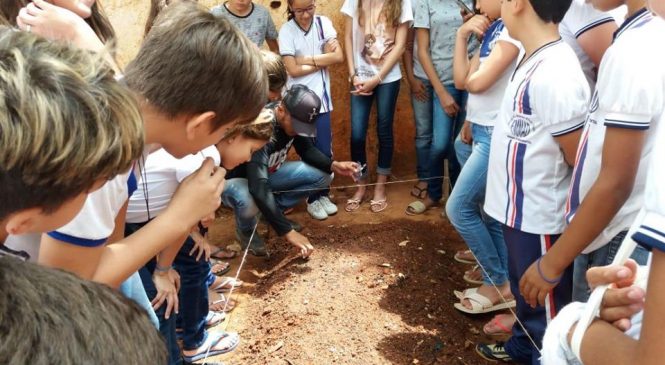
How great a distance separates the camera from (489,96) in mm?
2750

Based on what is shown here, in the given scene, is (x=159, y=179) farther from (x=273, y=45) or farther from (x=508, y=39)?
(x=273, y=45)

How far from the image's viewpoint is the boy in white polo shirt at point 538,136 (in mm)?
1869

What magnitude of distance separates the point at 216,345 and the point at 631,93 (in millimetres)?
2118

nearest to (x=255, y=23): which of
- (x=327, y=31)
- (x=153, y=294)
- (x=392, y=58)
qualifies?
(x=327, y=31)

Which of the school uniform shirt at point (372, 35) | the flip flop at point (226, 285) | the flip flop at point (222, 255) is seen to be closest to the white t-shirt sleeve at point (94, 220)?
the flip flop at point (226, 285)

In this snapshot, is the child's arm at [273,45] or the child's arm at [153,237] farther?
the child's arm at [273,45]

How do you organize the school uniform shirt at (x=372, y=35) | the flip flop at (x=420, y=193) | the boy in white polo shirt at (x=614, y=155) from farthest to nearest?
1. the flip flop at (x=420, y=193)
2. the school uniform shirt at (x=372, y=35)
3. the boy in white polo shirt at (x=614, y=155)

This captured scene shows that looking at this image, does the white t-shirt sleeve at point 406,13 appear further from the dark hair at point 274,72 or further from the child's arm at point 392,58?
the dark hair at point 274,72

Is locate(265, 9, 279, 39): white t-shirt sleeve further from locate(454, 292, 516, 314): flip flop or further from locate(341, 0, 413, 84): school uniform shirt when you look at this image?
locate(454, 292, 516, 314): flip flop

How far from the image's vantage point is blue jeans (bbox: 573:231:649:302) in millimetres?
1565

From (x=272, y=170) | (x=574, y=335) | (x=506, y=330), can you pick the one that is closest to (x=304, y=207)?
(x=272, y=170)

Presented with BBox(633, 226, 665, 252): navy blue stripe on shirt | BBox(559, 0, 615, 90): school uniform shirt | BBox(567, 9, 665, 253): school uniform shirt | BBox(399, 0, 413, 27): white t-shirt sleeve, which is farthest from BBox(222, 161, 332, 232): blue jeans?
BBox(633, 226, 665, 252): navy blue stripe on shirt

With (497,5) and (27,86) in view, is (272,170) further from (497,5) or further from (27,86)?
(27,86)

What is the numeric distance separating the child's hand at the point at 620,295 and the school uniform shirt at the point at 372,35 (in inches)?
125
